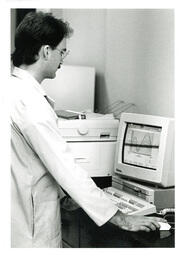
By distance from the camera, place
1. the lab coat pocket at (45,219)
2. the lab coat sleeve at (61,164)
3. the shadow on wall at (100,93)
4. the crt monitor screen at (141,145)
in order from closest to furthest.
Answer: the lab coat sleeve at (61,164)
the lab coat pocket at (45,219)
the crt monitor screen at (141,145)
the shadow on wall at (100,93)

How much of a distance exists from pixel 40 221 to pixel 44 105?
1.41 ft

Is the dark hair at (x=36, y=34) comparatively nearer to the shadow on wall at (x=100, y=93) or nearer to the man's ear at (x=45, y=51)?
the man's ear at (x=45, y=51)

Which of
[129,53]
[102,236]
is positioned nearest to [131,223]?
[102,236]

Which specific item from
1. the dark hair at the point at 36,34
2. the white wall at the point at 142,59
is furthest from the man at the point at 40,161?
the white wall at the point at 142,59

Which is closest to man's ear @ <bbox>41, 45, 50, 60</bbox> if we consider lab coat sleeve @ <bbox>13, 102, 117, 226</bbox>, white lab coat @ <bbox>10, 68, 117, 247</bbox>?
white lab coat @ <bbox>10, 68, 117, 247</bbox>

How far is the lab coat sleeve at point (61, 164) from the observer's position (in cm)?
141

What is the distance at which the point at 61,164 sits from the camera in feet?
4.67

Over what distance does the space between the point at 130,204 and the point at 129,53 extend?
1.11 metres

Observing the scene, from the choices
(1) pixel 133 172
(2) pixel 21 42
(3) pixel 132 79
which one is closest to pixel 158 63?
(3) pixel 132 79

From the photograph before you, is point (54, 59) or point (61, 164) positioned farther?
point (54, 59)

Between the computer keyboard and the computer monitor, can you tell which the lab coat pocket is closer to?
the computer keyboard

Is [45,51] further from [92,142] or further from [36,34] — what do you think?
[92,142]

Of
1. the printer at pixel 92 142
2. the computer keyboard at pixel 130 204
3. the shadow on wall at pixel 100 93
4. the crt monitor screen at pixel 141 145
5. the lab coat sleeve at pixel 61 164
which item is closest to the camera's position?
the lab coat sleeve at pixel 61 164

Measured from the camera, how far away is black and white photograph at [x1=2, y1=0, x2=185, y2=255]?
144 cm
